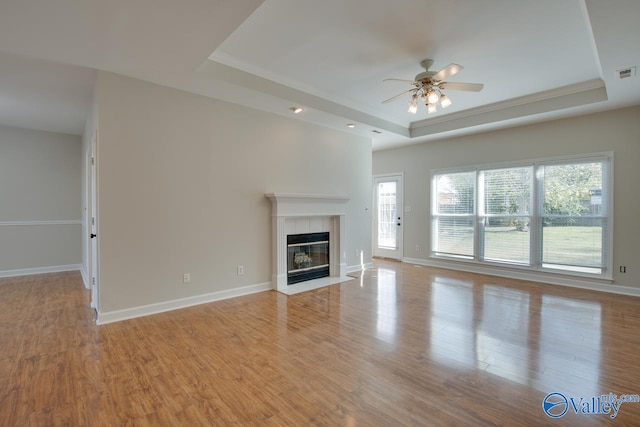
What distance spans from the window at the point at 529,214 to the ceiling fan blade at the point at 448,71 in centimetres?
320

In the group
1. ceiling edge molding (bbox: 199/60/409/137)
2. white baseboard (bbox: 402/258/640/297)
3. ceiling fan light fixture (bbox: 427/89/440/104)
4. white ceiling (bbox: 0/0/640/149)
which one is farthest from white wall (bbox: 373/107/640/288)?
ceiling fan light fixture (bbox: 427/89/440/104)

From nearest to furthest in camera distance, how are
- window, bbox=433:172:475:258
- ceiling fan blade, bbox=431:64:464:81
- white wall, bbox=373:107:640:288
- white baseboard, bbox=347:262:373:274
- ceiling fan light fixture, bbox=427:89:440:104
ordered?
ceiling fan blade, bbox=431:64:464:81 < ceiling fan light fixture, bbox=427:89:440:104 < white wall, bbox=373:107:640:288 < white baseboard, bbox=347:262:373:274 < window, bbox=433:172:475:258

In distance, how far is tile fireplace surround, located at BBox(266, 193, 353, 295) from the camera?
4.69 metres

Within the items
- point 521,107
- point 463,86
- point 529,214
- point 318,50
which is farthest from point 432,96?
point 529,214

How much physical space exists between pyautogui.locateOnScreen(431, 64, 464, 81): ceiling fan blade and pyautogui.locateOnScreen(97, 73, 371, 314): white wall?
7.84 ft

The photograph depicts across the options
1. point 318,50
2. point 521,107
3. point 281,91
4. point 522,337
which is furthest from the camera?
point 521,107

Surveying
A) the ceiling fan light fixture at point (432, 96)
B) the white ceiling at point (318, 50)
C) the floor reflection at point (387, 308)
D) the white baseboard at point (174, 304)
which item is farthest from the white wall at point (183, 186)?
the ceiling fan light fixture at point (432, 96)

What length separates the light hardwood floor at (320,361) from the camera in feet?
6.28

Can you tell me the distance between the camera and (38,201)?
5.77 metres

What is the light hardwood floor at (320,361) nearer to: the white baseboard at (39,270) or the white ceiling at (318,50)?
the white baseboard at (39,270)

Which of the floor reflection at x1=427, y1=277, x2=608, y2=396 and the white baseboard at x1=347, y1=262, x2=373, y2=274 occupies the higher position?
the white baseboard at x1=347, y1=262, x2=373, y2=274

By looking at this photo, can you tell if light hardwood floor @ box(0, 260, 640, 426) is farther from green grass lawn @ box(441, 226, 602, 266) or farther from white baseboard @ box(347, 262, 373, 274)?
white baseboard @ box(347, 262, 373, 274)

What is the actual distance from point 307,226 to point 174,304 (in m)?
2.35

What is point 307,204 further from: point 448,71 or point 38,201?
point 38,201
